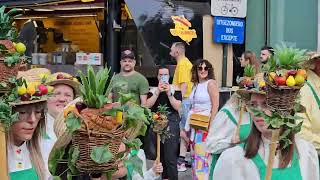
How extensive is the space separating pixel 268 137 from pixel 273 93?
43 cm

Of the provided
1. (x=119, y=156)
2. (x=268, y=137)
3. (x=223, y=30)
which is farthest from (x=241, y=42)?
(x=119, y=156)

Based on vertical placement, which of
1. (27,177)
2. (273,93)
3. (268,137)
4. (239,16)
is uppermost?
(239,16)

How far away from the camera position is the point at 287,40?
41.3 ft

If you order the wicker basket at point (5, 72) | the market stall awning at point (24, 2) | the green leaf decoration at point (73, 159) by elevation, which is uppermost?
the market stall awning at point (24, 2)

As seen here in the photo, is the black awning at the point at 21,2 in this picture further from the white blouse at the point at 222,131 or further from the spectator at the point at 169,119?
the white blouse at the point at 222,131

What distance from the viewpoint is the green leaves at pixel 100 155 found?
269 cm

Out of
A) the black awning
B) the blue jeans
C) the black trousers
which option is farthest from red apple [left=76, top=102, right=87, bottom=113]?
the black awning

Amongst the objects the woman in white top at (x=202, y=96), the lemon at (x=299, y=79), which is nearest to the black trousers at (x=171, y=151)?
the woman in white top at (x=202, y=96)

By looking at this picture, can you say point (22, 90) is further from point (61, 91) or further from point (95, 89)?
point (61, 91)

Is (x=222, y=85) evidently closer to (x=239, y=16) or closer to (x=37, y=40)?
(x=239, y=16)

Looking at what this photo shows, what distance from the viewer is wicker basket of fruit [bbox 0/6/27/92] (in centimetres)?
348

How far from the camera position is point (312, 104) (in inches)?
213

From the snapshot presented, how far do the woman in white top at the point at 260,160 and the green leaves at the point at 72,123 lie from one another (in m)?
1.52

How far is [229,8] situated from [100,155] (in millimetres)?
9295
